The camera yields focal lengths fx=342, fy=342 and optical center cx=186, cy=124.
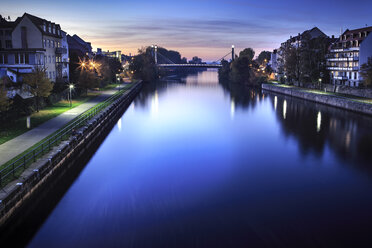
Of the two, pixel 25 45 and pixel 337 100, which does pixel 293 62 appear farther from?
pixel 25 45

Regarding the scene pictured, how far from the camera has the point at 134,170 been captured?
69.6ft

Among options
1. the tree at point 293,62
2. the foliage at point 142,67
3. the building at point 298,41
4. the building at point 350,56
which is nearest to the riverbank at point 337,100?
the tree at point 293,62

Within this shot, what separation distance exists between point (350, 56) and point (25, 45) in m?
49.5

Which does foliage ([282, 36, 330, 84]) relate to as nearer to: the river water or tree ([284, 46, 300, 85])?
tree ([284, 46, 300, 85])

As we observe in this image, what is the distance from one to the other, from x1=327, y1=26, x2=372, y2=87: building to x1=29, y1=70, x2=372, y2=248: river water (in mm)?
23161

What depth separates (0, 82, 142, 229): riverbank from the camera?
12.6 meters

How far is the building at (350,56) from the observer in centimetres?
5278

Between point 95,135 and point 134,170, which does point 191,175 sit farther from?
point 95,135

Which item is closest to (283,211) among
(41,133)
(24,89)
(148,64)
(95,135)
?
(41,133)

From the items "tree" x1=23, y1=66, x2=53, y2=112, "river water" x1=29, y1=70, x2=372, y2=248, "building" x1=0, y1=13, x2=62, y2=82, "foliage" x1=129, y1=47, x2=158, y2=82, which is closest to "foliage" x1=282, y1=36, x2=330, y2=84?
"river water" x1=29, y1=70, x2=372, y2=248

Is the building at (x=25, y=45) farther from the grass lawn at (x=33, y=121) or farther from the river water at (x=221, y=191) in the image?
the river water at (x=221, y=191)

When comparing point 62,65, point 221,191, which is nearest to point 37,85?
point 62,65

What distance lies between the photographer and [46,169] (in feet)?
52.5

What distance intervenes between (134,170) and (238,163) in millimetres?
6788
